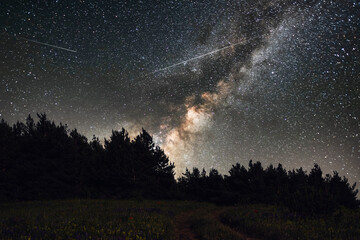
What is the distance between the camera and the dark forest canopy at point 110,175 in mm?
21922

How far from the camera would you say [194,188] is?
96.6 ft

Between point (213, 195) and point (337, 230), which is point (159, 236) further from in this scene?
point (213, 195)

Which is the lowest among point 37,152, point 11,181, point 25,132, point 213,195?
point 213,195

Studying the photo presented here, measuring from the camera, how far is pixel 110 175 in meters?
24.0

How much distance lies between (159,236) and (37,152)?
23.8 meters

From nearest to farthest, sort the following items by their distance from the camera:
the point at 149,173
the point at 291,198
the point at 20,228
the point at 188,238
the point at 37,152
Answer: the point at 20,228 → the point at 188,238 → the point at 291,198 → the point at 37,152 → the point at 149,173

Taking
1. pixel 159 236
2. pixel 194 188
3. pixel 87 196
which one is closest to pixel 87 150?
pixel 87 196

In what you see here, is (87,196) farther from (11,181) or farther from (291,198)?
(291,198)

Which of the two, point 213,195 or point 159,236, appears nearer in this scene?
point 159,236

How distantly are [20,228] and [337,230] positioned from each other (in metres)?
11.0

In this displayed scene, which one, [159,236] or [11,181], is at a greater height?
[11,181]

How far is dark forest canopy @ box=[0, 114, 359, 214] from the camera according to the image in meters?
21.9

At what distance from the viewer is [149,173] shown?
26.1 m

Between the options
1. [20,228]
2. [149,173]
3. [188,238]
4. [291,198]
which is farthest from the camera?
[149,173]
